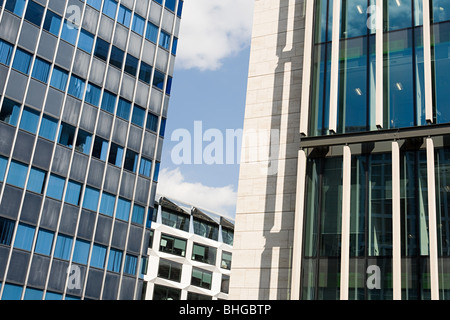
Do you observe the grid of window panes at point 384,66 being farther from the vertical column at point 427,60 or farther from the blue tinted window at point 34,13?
the blue tinted window at point 34,13

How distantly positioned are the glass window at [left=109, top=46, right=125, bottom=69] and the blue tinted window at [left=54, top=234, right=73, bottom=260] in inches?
552

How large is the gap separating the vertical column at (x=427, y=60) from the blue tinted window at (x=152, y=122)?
28410mm

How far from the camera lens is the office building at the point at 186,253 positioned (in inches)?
2798

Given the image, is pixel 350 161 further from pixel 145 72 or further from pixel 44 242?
pixel 145 72

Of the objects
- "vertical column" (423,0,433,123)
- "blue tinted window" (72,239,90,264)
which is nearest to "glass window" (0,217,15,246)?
"blue tinted window" (72,239,90,264)

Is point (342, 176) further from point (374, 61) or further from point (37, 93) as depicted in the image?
point (37, 93)

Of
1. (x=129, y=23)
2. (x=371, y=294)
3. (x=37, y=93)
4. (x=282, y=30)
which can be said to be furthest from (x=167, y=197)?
(x=371, y=294)

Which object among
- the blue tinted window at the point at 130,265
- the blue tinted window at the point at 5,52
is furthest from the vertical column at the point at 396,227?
the blue tinted window at the point at 5,52

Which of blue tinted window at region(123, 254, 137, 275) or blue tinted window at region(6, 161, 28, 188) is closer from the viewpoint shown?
blue tinted window at region(6, 161, 28, 188)

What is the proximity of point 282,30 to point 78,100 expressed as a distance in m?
21.6

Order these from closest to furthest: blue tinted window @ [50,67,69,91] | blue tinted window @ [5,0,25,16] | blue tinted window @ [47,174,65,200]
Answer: blue tinted window @ [47,174,65,200] < blue tinted window @ [5,0,25,16] < blue tinted window @ [50,67,69,91]

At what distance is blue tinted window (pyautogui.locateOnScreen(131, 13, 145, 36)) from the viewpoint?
4709 cm

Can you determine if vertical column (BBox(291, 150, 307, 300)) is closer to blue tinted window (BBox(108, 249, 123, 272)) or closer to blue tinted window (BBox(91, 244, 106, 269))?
blue tinted window (BBox(91, 244, 106, 269))

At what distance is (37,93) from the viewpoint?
39.2 metres
